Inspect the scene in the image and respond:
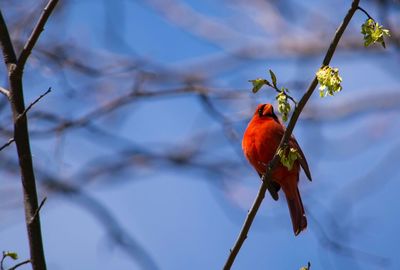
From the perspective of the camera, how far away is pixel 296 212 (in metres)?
4.66

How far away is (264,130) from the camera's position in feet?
15.7

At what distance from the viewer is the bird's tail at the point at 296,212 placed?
4578 mm

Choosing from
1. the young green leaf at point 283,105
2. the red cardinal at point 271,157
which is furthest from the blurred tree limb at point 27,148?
the red cardinal at point 271,157

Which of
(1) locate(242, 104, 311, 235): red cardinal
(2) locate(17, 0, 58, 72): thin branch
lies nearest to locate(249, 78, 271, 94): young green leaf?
(2) locate(17, 0, 58, 72): thin branch

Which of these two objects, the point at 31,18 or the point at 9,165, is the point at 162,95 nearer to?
the point at 31,18

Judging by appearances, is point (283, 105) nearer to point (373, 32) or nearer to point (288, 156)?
point (288, 156)

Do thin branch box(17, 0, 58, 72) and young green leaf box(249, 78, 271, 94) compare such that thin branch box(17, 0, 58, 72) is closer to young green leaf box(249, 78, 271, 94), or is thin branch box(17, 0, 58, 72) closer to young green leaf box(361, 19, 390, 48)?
young green leaf box(249, 78, 271, 94)

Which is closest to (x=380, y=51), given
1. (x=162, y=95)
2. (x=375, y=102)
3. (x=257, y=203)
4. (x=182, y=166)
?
(x=375, y=102)

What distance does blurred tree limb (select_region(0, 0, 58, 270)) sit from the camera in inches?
103

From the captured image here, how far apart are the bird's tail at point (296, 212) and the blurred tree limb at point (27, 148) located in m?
2.26

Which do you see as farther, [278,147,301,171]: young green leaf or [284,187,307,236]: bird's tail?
[284,187,307,236]: bird's tail

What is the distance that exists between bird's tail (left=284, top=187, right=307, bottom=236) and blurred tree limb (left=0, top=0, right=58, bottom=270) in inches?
89.0

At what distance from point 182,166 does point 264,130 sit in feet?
9.17

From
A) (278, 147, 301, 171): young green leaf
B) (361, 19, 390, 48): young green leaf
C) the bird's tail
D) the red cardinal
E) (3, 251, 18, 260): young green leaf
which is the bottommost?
(3, 251, 18, 260): young green leaf
